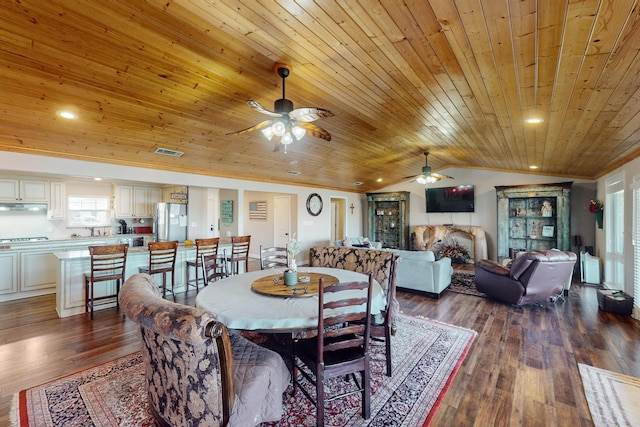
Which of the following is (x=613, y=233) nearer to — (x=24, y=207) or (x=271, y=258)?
(x=271, y=258)

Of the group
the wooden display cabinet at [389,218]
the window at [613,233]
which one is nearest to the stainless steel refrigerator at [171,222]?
the wooden display cabinet at [389,218]

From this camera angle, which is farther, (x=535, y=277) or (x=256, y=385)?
(x=535, y=277)

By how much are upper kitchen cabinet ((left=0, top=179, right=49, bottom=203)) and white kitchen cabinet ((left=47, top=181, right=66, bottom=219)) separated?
0.30 ft

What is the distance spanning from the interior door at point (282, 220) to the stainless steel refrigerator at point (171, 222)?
2.65 metres

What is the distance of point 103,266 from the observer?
416cm

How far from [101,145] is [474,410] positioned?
17.1 ft

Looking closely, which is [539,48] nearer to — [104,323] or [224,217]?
[104,323]

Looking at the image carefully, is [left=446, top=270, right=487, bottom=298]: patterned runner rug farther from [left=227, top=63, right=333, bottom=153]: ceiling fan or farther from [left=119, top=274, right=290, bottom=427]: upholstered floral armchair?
[left=119, top=274, right=290, bottom=427]: upholstered floral armchair

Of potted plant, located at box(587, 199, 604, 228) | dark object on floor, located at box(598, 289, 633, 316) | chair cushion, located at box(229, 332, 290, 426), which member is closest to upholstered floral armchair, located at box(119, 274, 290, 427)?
chair cushion, located at box(229, 332, 290, 426)

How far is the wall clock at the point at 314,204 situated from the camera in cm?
823

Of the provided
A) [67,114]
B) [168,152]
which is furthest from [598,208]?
[67,114]

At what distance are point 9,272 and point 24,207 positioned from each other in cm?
155

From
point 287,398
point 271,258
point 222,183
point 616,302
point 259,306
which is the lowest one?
point 287,398

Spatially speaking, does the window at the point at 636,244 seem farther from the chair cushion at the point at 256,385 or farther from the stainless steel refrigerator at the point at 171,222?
the stainless steel refrigerator at the point at 171,222
